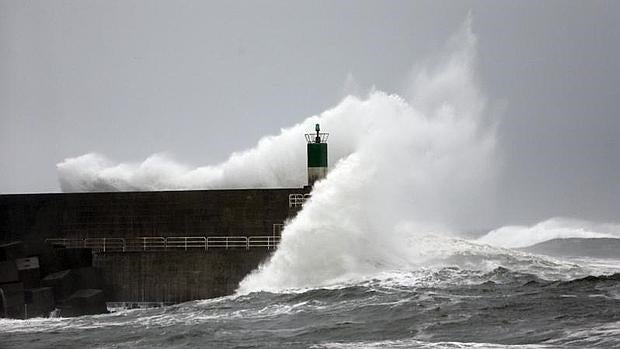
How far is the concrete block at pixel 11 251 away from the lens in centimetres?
1838

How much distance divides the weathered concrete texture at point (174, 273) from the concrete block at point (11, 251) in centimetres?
184

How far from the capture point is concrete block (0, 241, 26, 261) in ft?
60.3

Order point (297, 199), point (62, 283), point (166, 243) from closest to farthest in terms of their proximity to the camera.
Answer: point (62, 283)
point (297, 199)
point (166, 243)

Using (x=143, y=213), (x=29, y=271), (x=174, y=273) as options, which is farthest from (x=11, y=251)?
(x=143, y=213)

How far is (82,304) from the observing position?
1917 centimetres

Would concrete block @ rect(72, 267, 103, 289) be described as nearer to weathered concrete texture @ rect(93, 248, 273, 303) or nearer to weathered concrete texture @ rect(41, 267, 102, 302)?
weathered concrete texture @ rect(41, 267, 102, 302)

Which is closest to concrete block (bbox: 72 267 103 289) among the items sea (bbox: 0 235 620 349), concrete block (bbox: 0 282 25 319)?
sea (bbox: 0 235 620 349)

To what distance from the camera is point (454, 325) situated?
44.5 ft

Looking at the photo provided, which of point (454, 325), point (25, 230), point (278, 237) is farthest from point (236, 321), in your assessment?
point (25, 230)

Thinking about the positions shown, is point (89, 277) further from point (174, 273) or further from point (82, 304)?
point (174, 273)

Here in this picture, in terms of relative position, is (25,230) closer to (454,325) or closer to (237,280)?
(237,280)

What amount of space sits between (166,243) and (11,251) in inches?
148

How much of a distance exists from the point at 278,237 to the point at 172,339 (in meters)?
6.95

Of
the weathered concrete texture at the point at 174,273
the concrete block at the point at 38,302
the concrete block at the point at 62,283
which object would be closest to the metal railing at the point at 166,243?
the weathered concrete texture at the point at 174,273
